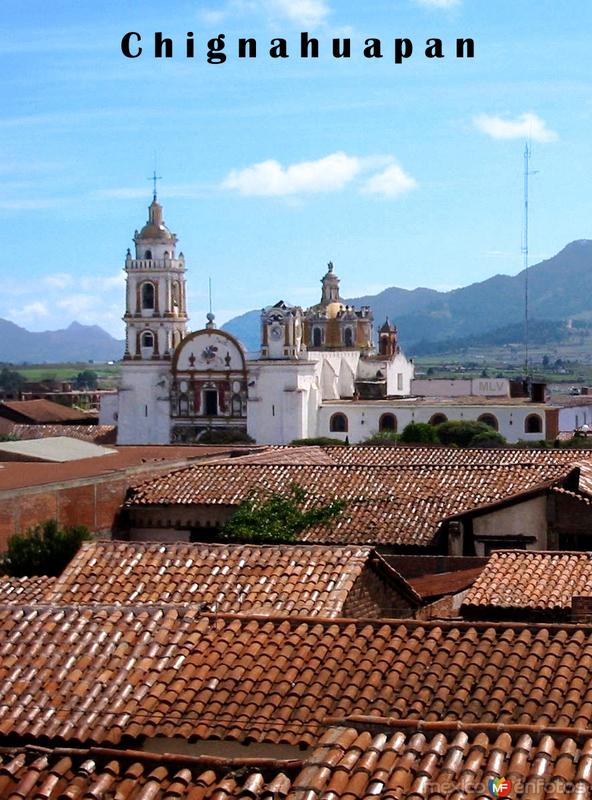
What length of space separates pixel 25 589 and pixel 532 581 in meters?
4.58

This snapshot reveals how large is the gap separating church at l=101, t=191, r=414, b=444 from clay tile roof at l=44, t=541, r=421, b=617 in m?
55.6

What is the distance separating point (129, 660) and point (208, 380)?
2422 inches

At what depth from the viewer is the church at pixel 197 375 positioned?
69.2 m

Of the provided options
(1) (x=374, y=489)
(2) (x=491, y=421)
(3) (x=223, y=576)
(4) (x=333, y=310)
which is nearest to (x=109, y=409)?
(4) (x=333, y=310)

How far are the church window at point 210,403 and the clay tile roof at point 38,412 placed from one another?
26.5 ft

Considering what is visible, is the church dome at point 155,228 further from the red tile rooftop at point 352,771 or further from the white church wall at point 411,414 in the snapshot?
the red tile rooftop at point 352,771

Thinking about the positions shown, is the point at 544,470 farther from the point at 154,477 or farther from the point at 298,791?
the point at 298,791

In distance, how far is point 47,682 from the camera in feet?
28.4

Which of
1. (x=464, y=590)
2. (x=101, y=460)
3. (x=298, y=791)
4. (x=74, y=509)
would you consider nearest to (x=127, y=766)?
(x=298, y=791)

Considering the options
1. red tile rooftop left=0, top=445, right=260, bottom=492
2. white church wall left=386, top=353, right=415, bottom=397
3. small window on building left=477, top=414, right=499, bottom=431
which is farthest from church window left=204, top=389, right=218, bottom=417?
red tile rooftop left=0, top=445, right=260, bottom=492

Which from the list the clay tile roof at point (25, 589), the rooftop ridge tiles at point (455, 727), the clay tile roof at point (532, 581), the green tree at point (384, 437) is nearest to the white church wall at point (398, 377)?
the green tree at point (384, 437)

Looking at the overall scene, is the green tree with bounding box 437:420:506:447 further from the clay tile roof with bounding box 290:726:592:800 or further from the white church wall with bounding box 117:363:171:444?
the clay tile roof with bounding box 290:726:592:800

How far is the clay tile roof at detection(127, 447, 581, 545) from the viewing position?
19.5 metres

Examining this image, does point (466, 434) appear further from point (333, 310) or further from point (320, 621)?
point (320, 621)
